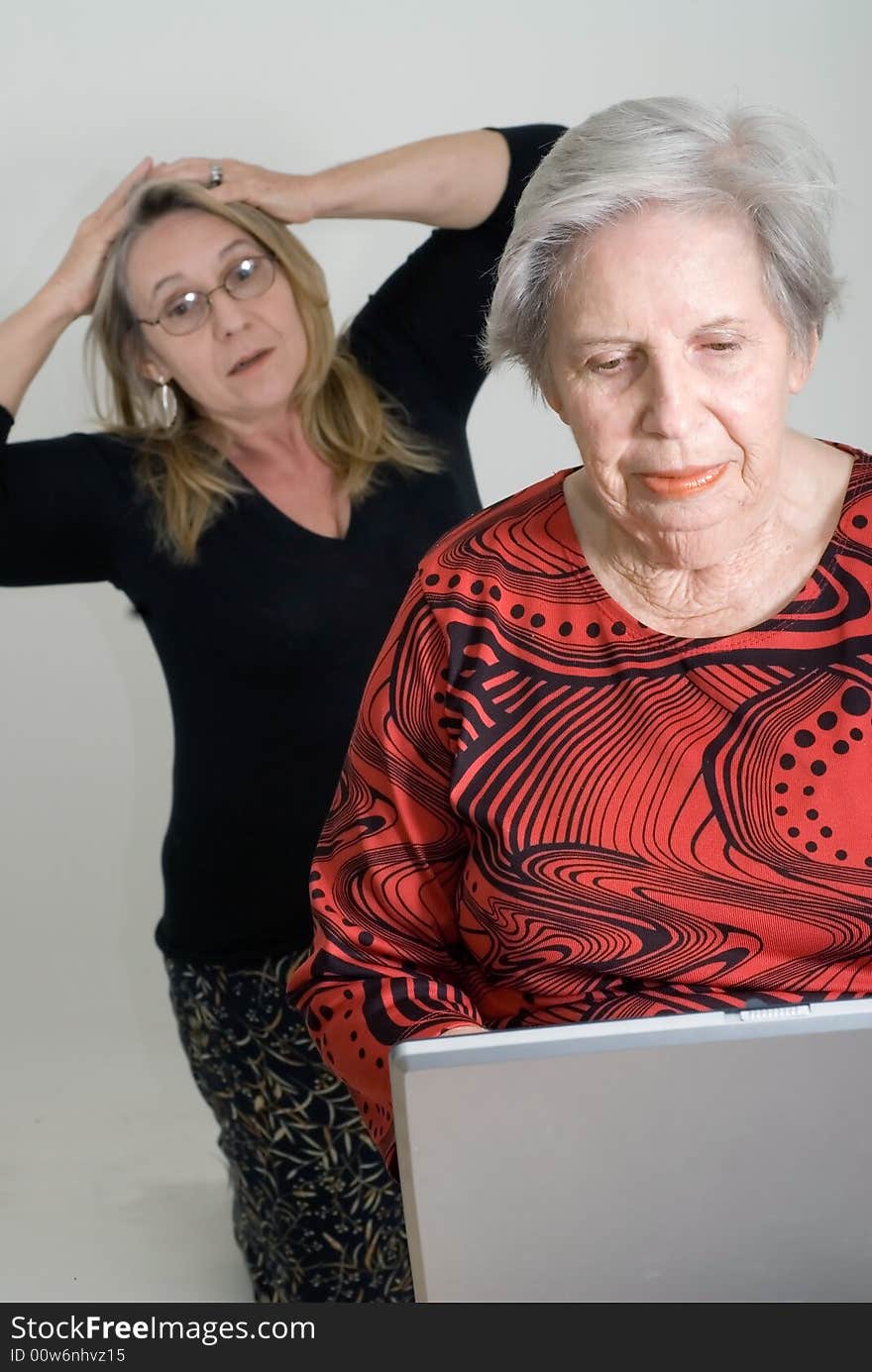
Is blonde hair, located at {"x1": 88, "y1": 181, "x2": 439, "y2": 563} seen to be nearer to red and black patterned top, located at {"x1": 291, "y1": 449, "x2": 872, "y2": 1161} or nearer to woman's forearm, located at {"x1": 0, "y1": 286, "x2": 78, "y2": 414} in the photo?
woman's forearm, located at {"x1": 0, "y1": 286, "x2": 78, "y2": 414}

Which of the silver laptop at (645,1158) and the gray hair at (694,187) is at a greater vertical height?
the gray hair at (694,187)

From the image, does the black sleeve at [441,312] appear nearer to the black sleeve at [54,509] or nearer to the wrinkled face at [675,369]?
the black sleeve at [54,509]

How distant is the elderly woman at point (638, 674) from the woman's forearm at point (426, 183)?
3.06ft

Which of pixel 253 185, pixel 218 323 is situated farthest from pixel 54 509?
pixel 253 185

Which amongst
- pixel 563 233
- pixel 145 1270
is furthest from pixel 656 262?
pixel 145 1270

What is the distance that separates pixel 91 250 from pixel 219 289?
23cm

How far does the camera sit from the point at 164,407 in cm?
218

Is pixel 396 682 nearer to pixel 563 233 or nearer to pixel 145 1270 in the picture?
pixel 563 233

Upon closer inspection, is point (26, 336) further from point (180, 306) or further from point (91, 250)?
point (180, 306)

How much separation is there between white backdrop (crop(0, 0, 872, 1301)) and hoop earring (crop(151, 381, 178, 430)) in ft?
2.60

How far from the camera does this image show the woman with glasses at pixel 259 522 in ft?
6.74

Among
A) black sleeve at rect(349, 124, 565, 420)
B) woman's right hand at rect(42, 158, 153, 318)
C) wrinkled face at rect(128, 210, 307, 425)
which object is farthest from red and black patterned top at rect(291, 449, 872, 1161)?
woman's right hand at rect(42, 158, 153, 318)

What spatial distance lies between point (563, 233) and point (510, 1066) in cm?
68

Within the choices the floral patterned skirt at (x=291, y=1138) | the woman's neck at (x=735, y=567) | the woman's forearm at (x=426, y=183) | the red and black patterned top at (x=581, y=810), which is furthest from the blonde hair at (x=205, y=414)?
the woman's neck at (x=735, y=567)
